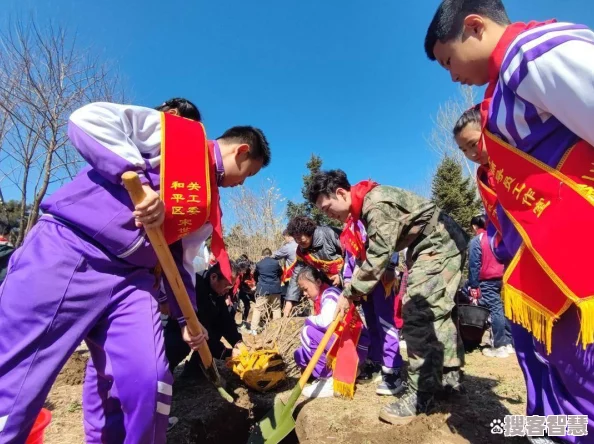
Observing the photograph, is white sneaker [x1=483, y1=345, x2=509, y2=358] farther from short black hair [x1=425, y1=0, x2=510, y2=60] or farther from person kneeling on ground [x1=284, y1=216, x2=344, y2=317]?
short black hair [x1=425, y1=0, x2=510, y2=60]

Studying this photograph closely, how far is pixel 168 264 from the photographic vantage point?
174cm

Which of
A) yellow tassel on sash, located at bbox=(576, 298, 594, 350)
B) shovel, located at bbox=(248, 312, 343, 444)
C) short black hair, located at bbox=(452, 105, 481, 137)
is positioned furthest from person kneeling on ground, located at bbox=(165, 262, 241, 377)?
yellow tassel on sash, located at bbox=(576, 298, 594, 350)

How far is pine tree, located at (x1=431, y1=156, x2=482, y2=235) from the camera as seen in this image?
57.5 feet

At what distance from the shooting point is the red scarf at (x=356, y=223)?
3.01m

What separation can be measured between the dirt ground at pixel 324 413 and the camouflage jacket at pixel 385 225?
96 centimetres

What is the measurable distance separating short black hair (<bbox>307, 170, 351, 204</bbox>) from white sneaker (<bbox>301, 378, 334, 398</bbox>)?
1.73 meters

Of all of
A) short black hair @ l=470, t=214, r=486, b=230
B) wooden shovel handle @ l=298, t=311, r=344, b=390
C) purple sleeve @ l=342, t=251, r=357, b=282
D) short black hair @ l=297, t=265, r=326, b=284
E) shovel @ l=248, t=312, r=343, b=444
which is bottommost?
shovel @ l=248, t=312, r=343, b=444

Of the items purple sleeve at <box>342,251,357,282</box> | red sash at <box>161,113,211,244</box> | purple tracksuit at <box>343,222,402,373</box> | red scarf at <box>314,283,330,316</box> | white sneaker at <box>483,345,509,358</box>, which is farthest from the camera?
white sneaker at <box>483,345,509,358</box>

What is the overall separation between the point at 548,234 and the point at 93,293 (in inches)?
66.7


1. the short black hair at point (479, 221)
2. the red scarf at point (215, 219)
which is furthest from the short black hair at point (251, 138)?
the short black hair at point (479, 221)

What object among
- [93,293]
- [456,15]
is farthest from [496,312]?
[93,293]

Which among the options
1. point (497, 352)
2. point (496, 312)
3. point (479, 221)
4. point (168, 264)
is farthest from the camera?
point (479, 221)

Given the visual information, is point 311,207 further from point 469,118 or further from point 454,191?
point 469,118

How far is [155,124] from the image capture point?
1731 mm
